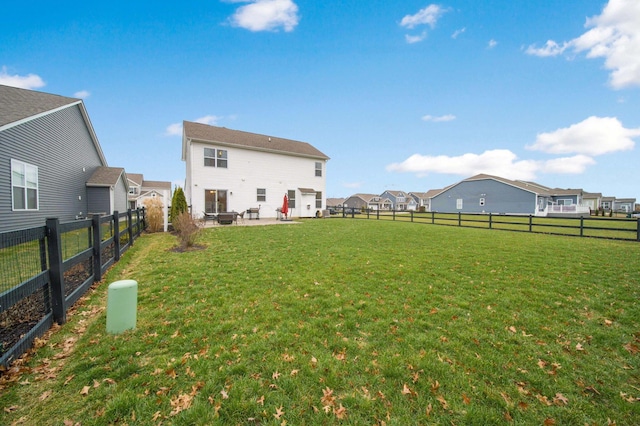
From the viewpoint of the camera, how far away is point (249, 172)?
21.1 metres

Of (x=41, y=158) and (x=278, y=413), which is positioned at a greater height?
(x=41, y=158)

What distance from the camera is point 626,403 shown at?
7.39ft

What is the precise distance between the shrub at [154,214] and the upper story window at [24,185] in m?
4.19

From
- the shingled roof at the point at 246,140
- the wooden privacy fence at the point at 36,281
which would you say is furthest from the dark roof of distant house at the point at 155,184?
the wooden privacy fence at the point at 36,281

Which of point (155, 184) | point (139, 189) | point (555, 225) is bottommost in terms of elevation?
point (555, 225)

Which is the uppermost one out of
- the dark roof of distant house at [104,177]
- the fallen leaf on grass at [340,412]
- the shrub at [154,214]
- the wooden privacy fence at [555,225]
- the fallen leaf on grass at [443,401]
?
the dark roof of distant house at [104,177]

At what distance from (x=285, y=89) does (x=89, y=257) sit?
2133 cm

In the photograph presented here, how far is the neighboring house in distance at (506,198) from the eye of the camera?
3503 cm

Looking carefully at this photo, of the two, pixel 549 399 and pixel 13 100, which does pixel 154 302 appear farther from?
pixel 13 100

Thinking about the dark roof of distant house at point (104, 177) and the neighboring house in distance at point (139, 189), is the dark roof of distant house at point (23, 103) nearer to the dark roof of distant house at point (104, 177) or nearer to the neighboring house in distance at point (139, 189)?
the dark roof of distant house at point (104, 177)

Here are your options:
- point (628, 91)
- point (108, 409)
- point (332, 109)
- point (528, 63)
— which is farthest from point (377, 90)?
point (108, 409)

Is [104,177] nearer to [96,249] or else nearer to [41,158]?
[41,158]

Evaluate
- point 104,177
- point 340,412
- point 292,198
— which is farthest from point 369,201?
point 340,412

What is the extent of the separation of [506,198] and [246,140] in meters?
36.6
